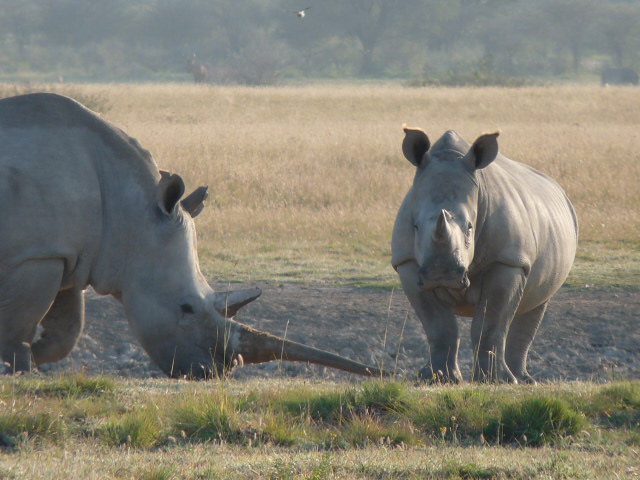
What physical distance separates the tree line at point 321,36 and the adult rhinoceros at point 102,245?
42.9 meters

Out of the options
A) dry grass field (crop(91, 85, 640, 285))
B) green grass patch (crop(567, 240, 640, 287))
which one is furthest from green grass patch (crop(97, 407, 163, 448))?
green grass patch (crop(567, 240, 640, 287))

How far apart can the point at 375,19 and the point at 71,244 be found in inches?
1739

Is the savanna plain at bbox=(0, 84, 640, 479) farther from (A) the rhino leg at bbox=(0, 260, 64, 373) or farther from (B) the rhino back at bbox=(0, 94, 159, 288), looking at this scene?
(B) the rhino back at bbox=(0, 94, 159, 288)

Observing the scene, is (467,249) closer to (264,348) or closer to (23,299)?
(264,348)

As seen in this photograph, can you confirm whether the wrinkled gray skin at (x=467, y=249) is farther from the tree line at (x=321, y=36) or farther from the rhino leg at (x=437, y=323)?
the tree line at (x=321, y=36)

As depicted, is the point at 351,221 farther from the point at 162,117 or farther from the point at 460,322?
the point at 162,117

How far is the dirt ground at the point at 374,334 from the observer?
8.29 metres

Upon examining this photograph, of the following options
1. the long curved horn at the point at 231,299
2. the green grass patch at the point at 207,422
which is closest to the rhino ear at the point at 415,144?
the long curved horn at the point at 231,299

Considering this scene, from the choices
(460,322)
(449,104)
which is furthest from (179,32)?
(460,322)

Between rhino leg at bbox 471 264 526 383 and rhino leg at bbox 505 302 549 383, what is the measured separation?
3.91 ft

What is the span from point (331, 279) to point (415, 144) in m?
4.66

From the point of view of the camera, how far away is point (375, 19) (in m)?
49.4

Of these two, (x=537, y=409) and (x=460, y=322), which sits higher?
(x=537, y=409)

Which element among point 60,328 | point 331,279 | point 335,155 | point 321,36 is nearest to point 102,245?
point 60,328
